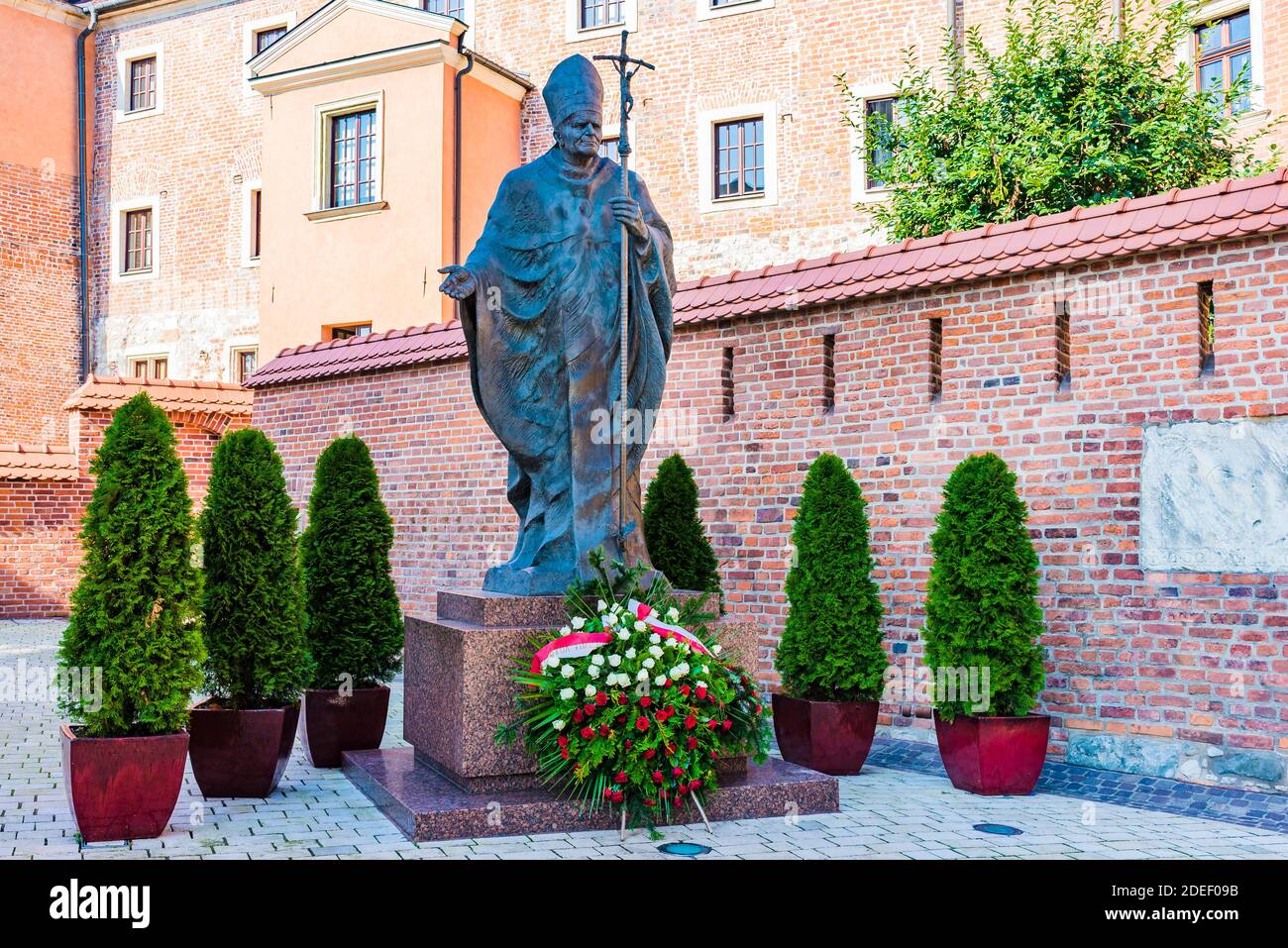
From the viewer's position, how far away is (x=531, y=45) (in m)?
19.5

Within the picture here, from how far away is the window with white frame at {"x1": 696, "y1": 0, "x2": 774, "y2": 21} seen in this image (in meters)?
17.9

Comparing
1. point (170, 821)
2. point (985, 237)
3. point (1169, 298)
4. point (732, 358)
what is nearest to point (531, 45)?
point (732, 358)

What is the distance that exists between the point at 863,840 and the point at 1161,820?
66.0 inches

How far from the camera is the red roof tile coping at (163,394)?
15.0 m

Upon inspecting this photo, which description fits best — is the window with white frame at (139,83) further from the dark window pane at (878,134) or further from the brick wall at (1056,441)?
the brick wall at (1056,441)

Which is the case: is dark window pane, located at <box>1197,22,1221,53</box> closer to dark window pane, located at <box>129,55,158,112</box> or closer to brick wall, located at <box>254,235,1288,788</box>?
brick wall, located at <box>254,235,1288,788</box>

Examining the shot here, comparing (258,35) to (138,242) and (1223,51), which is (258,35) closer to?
(138,242)

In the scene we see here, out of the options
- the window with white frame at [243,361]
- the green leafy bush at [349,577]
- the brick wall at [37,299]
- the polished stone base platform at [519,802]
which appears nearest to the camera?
the polished stone base platform at [519,802]

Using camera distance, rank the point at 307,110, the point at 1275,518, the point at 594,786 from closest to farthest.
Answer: the point at 594,786 → the point at 1275,518 → the point at 307,110

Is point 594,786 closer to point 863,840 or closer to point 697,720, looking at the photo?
point 697,720

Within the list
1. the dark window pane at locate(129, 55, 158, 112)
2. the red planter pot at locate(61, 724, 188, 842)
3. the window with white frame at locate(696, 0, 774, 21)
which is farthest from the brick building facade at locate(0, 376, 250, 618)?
the red planter pot at locate(61, 724, 188, 842)

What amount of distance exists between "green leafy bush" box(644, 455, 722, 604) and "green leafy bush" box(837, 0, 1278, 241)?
21.2 ft

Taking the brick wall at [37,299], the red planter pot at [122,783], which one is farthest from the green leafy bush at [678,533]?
the brick wall at [37,299]

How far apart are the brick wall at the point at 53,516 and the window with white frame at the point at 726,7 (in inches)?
366
